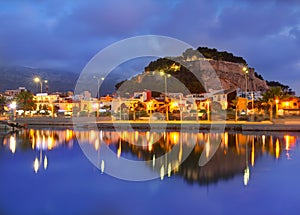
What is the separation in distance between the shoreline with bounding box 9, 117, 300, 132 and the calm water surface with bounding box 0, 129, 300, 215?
6145mm

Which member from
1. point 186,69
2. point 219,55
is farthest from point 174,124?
point 219,55

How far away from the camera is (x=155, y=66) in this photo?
258 ft

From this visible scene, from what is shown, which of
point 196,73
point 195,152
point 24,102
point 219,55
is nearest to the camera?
point 195,152

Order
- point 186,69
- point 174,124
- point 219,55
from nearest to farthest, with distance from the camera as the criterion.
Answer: point 174,124 < point 186,69 < point 219,55

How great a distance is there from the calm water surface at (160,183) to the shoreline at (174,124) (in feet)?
20.2

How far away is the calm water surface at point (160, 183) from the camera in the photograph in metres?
7.35

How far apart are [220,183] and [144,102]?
109 ft

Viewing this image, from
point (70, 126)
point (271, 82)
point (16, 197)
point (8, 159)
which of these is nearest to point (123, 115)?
point (70, 126)

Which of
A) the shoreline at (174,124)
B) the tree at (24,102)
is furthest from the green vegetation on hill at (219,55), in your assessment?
the shoreline at (174,124)

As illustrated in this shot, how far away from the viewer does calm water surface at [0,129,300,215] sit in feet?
24.1

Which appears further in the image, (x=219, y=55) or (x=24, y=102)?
(x=219, y=55)

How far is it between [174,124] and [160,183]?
16.1m

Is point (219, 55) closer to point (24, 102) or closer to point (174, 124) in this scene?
point (24, 102)

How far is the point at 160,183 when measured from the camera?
369 inches
